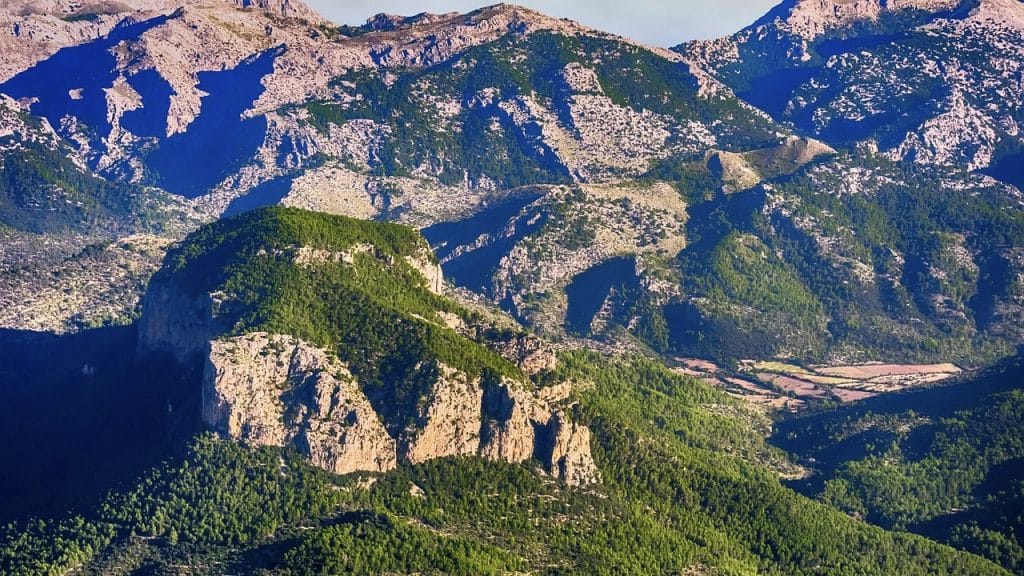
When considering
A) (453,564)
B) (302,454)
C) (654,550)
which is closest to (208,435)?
(302,454)

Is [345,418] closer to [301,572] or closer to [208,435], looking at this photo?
[208,435]

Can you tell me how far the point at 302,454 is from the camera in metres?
197

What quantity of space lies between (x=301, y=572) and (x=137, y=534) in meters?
24.5

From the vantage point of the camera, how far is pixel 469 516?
639 ft

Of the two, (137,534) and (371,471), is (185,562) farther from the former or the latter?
(371,471)

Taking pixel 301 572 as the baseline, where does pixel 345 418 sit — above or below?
above

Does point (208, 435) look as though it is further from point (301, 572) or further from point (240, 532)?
point (301, 572)

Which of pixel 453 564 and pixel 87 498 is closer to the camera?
pixel 453 564

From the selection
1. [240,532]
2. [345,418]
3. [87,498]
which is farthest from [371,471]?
[87,498]

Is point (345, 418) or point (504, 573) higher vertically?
point (345, 418)

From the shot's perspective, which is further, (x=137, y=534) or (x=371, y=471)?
(x=371, y=471)

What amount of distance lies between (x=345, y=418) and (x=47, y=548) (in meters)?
41.3

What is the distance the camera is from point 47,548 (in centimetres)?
18250

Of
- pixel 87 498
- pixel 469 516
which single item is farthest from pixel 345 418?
pixel 87 498
